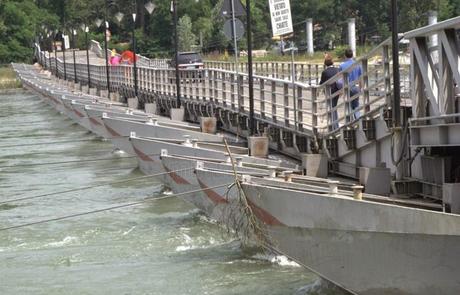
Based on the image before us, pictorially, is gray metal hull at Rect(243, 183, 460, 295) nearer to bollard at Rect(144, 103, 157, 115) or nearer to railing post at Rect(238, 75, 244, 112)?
railing post at Rect(238, 75, 244, 112)

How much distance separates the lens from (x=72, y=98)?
132 feet

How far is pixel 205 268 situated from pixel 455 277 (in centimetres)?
471

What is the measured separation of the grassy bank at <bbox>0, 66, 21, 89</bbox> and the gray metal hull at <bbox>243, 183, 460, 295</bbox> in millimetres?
91401

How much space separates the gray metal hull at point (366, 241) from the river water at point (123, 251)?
2.48 feet

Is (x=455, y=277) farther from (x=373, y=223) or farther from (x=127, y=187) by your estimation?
(x=127, y=187)

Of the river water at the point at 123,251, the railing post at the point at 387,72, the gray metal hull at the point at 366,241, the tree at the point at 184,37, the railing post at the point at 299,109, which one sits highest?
the tree at the point at 184,37

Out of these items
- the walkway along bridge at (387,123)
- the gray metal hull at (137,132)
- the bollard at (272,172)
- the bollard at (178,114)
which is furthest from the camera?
the bollard at (178,114)

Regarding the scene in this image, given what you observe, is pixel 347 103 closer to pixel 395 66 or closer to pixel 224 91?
pixel 395 66

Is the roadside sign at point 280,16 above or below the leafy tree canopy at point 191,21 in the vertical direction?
below

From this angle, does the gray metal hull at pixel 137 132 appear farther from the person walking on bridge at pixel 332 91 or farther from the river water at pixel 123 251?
the person walking on bridge at pixel 332 91

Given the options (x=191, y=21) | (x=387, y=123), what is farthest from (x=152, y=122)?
(x=191, y=21)

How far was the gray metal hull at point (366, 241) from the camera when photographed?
9078 millimetres


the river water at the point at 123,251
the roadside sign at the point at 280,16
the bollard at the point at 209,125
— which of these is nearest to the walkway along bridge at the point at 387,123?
the roadside sign at the point at 280,16

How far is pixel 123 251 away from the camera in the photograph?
46.9 feet
